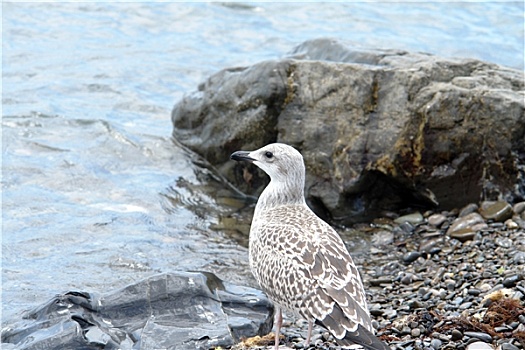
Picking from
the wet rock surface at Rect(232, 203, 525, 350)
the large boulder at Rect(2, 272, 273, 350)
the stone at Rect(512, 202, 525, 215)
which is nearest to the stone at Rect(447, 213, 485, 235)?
the wet rock surface at Rect(232, 203, 525, 350)

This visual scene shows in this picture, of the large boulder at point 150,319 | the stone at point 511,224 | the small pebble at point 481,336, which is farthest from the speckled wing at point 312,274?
the stone at point 511,224

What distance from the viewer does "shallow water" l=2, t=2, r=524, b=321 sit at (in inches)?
367

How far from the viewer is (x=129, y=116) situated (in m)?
13.6

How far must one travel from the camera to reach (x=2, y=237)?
9523 mm

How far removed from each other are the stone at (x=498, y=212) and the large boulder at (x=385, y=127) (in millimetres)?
219

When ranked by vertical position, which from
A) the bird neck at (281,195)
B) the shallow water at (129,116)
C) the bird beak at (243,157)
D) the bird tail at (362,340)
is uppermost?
the bird beak at (243,157)

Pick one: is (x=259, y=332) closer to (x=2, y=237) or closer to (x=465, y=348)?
(x=465, y=348)

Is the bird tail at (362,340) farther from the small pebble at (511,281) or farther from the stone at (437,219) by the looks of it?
the stone at (437,219)

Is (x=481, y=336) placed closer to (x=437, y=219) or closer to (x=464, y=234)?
(x=464, y=234)

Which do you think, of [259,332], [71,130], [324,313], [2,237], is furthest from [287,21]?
[324,313]

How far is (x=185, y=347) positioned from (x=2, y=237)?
3772 mm

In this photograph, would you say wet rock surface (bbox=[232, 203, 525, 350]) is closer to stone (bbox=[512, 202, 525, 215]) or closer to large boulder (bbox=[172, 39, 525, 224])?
stone (bbox=[512, 202, 525, 215])

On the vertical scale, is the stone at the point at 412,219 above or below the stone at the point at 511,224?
below

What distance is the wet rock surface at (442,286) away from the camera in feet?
21.1
